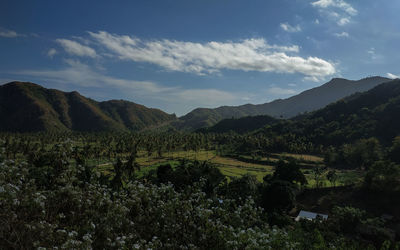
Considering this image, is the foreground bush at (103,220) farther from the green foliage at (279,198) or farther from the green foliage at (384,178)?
the green foliage at (384,178)

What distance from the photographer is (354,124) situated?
15738 centimetres

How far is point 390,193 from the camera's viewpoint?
2098 inches

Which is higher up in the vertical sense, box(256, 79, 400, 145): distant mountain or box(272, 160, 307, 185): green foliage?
box(256, 79, 400, 145): distant mountain

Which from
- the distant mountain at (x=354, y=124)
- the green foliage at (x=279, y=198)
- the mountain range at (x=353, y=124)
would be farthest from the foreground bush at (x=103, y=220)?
the distant mountain at (x=354, y=124)

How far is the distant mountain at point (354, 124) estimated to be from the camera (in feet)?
450

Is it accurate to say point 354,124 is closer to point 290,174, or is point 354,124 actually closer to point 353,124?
point 353,124

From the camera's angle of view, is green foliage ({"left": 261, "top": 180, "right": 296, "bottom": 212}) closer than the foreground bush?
No

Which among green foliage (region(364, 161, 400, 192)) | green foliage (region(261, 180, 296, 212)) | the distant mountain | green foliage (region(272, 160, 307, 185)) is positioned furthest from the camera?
the distant mountain

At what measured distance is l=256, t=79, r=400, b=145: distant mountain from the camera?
137250mm

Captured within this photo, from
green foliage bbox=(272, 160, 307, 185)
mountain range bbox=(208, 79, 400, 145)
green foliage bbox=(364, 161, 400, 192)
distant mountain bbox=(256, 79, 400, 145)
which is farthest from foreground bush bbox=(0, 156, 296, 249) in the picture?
distant mountain bbox=(256, 79, 400, 145)

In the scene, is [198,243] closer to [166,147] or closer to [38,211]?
[38,211]

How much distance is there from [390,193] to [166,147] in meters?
97.0

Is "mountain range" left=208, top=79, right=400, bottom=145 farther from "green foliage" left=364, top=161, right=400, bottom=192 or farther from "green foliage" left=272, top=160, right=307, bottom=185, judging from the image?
"green foliage" left=364, top=161, right=400, bottom=192

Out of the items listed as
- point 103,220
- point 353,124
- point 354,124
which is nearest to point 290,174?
point 103,220
